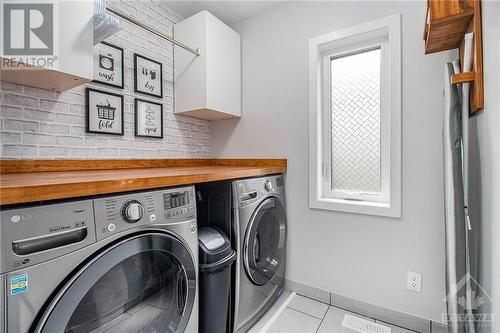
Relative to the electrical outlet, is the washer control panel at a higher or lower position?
higher

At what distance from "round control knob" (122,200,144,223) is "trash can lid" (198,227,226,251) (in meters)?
0.42

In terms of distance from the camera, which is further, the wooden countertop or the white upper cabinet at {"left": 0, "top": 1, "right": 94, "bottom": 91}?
the white upper cabinet at {"left": 0, "top": 1, "right": 94, "bottom": 91}

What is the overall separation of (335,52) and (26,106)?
2.07 metres

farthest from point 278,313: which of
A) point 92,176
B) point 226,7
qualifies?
point 226,7

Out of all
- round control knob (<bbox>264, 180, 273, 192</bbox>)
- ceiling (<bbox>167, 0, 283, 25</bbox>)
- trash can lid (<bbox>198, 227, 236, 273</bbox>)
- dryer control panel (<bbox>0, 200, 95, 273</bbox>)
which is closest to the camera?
dryer control panel (<bbox>0, 200, 95, 273</bbox>)

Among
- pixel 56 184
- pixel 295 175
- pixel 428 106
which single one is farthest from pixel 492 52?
pixel 56 184

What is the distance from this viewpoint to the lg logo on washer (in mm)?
988

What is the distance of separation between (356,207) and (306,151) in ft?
1.84

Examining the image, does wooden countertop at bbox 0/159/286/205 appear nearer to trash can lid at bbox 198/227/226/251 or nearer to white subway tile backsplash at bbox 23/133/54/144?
white subway tile backsplash at bbox 23/133/54/144

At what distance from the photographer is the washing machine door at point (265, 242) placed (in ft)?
4.91

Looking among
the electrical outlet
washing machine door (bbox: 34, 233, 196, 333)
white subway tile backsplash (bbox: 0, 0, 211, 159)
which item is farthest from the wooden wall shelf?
white subway tile backsplash (bbox: 0, 0, 211, 159)

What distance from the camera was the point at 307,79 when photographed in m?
1.90

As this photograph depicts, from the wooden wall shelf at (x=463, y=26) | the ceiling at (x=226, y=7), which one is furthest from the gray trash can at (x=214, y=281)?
the ceiling at (x=226, y=7)

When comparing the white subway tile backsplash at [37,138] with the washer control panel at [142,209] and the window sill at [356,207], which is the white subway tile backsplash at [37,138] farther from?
the window sill at [356,207]
